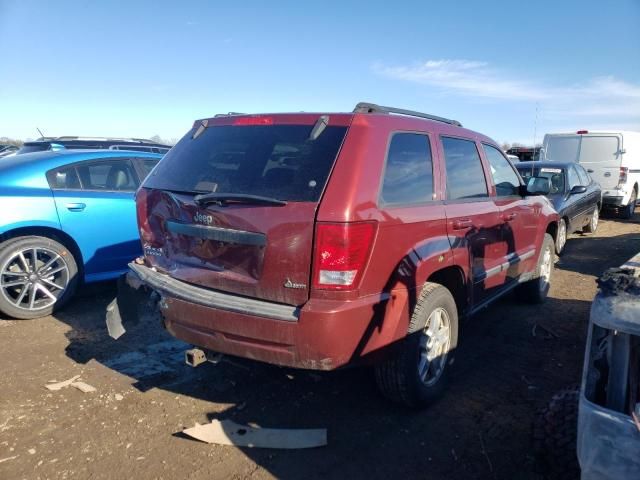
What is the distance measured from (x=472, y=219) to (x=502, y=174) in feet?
3.99

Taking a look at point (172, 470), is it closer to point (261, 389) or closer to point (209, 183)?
point (261, 389)

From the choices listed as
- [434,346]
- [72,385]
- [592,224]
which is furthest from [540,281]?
[592,224]

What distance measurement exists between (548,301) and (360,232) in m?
4.15

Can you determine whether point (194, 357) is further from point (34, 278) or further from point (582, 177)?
point (582, 177)

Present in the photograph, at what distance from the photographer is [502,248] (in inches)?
168

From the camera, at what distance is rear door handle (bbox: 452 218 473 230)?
3404mm

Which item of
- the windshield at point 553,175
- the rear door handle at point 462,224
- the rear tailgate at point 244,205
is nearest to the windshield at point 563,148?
the windshield at point 553,175

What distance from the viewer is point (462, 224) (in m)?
3.49

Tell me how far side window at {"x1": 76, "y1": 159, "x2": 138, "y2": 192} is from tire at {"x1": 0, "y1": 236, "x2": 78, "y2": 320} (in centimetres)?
83

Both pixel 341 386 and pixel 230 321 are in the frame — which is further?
pixel 341 386

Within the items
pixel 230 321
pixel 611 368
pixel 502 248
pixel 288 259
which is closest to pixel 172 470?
pixel 230 321

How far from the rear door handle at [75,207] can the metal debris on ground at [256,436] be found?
9.86 ft

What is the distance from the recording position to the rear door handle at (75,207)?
4.94m

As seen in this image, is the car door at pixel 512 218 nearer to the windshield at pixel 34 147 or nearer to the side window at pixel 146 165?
the side window at pixel 146 165
